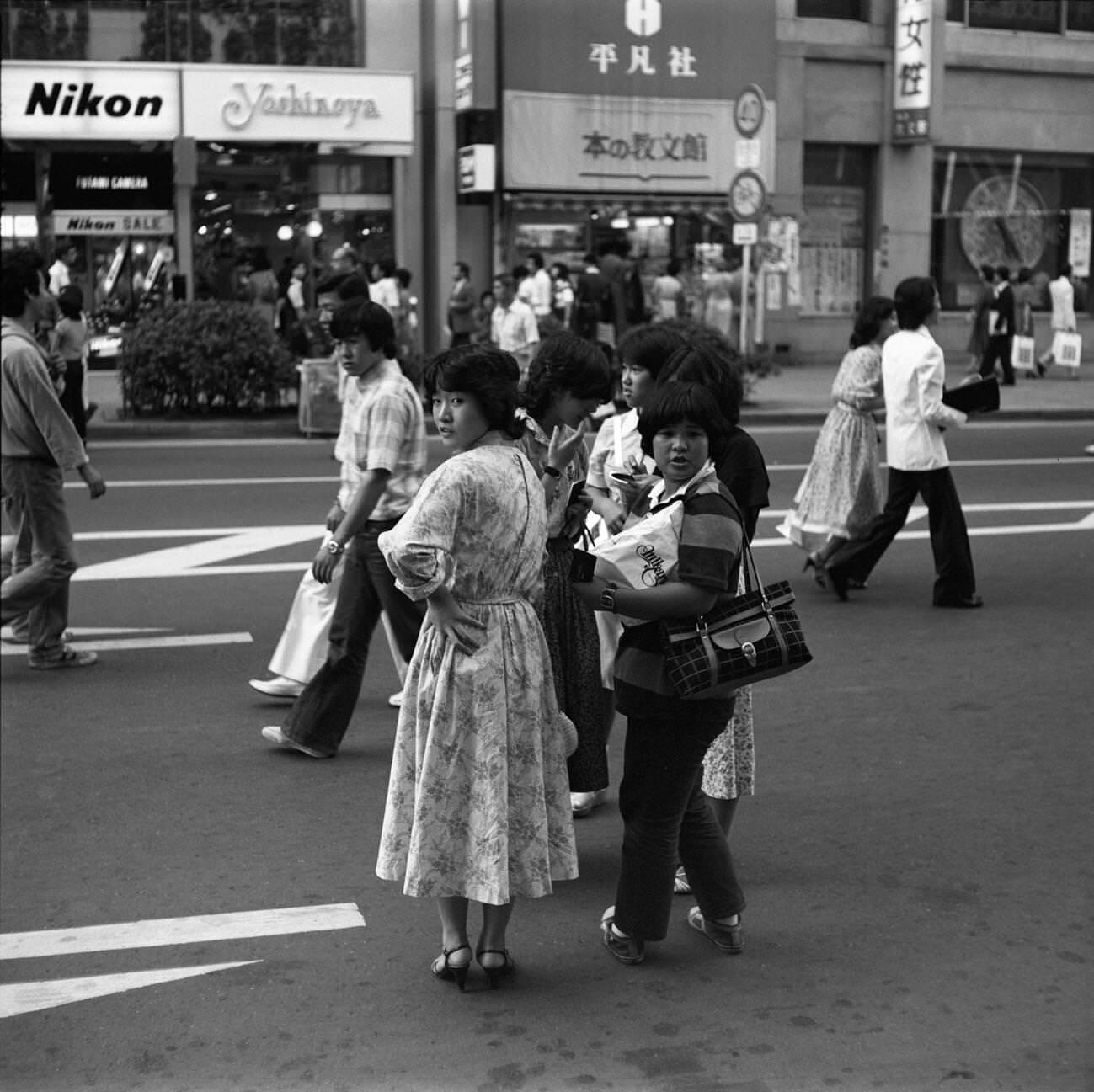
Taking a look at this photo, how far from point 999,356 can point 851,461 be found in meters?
15.0

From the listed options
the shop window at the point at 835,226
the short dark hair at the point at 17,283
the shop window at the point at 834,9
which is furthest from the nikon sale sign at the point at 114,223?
the short dark hair at the point at 17,283

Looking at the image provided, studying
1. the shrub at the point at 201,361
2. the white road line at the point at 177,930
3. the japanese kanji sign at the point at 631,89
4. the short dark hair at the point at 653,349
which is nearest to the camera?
the white road line at the point at 177,930

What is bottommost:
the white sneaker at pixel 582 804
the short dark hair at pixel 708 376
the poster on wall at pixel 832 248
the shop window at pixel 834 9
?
the white sneaker at pixel 582 804

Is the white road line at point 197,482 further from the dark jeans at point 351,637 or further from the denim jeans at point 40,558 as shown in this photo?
the dark jeans at point 351,637

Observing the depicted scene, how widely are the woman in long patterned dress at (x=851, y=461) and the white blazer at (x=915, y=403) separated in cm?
28

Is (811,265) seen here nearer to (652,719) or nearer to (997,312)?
(997,312)

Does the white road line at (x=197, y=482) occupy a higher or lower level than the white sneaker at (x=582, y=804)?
higher

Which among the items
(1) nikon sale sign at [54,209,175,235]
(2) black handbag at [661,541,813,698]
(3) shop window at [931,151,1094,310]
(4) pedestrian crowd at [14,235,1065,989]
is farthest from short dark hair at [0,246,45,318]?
(3) shop window at [931,151,1094,310]

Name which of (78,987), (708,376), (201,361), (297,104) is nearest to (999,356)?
(297,104)

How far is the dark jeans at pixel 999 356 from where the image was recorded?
23.4 m

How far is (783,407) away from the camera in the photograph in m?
20.6

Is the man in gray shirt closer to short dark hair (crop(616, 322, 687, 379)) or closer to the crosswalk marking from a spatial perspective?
the crosswalk marking

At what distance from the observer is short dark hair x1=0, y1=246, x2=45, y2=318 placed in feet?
25.7

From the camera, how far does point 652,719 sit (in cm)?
423
